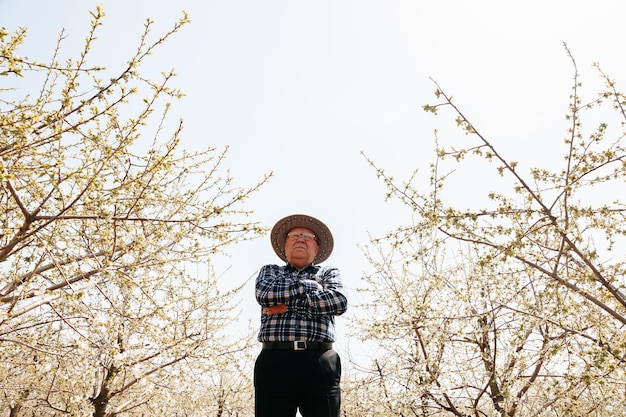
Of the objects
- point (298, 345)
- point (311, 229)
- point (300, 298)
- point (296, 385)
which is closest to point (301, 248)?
point (311, 229)

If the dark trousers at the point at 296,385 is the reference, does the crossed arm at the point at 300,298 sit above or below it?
above

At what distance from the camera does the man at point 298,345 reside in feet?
7.06

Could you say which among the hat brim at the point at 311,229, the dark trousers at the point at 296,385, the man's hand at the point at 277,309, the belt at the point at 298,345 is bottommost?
the dark trousers at the point at 296,385

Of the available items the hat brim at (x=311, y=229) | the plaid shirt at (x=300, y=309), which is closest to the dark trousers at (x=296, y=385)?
the plaid shirt at (x=300, y=309)

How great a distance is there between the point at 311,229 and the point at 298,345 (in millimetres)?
962

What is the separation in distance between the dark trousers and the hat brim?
3.00 feet

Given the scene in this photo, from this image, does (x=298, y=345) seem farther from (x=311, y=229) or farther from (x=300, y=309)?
(x=311, y=229)

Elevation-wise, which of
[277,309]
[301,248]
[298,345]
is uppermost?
[301,248]

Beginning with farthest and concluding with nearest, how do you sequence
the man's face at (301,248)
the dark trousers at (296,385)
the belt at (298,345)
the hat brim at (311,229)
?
the hat brim at (311,229)
the man's face at (301,248)
the belt at (298,345)
the dark trousers at (296,385)

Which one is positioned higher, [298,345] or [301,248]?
[301,248]

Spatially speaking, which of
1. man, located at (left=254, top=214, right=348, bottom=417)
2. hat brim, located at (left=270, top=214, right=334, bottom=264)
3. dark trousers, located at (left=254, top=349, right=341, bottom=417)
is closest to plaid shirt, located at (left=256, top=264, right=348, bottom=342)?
man, located at (left=254, top=214, right=348, bottom=417)

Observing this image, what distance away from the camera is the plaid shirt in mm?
2289

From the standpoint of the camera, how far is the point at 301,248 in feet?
9.06

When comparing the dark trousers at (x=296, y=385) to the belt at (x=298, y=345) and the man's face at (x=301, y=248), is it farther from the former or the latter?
the man's face at (x=301, y=248)
